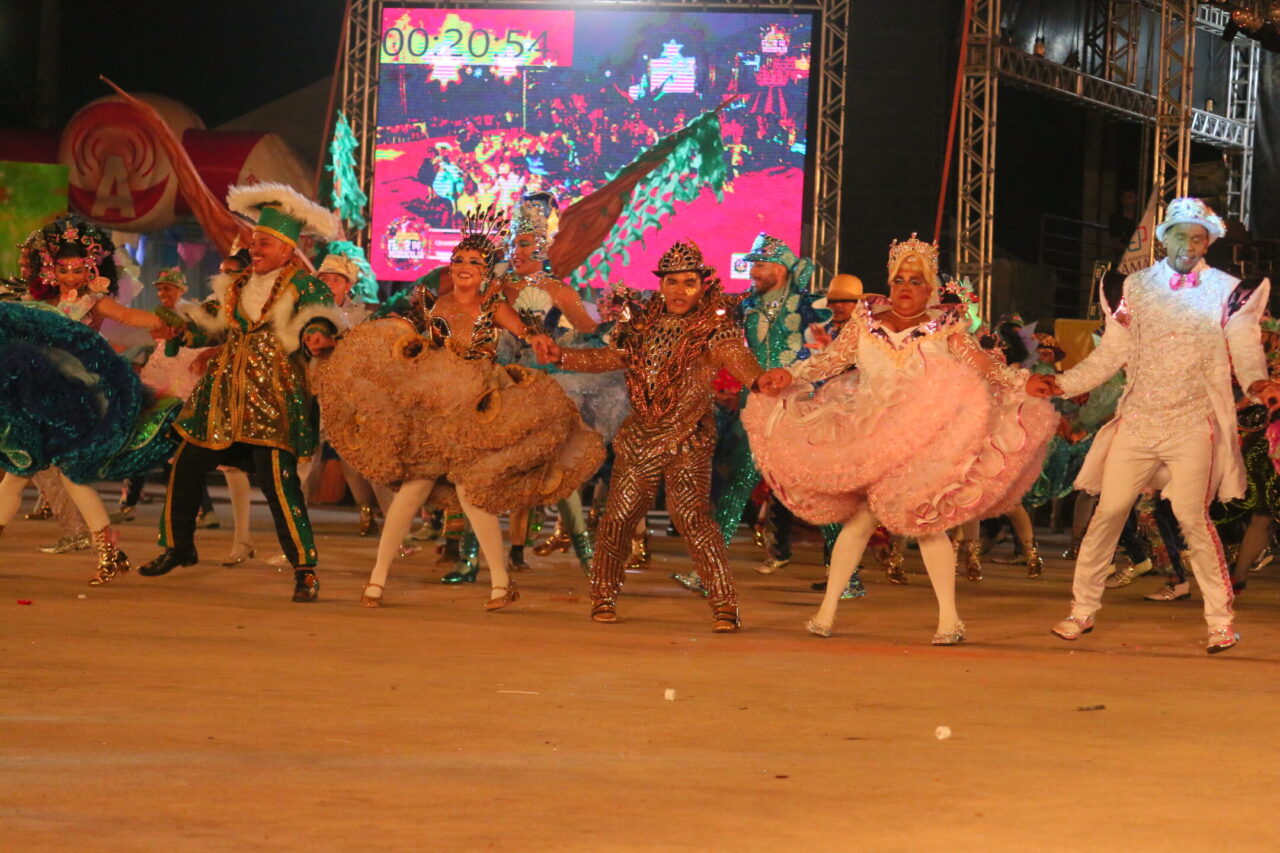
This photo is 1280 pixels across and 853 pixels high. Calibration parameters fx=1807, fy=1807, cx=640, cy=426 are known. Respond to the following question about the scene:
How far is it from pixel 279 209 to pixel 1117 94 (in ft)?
44.4

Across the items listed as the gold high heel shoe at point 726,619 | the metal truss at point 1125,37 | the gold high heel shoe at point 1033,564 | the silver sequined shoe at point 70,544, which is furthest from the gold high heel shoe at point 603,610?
the metal truss at point 1125,37

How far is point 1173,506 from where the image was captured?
24.3 ft

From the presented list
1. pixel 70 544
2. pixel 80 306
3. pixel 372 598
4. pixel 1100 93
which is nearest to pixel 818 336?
pixel 372 598

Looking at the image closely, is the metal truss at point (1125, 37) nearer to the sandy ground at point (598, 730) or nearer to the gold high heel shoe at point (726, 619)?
the sandy ground at point (598, 730)

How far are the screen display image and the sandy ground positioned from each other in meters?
9.99

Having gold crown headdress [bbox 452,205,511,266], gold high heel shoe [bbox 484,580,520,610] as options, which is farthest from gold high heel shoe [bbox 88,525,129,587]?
gold crown headdress [bbox 452,205,511,266]

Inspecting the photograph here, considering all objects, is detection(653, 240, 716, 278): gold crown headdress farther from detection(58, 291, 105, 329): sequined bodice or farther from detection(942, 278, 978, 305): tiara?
detection(58, 291, 105, 329): sequined bodice

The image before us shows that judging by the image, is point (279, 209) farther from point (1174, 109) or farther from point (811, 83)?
point (1174, 109)

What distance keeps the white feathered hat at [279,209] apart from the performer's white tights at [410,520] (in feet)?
4.32

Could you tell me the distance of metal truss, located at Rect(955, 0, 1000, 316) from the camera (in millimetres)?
17578

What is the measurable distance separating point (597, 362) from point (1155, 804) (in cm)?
420

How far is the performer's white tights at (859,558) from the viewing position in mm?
7363

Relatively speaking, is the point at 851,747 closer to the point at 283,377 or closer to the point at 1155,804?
the point at 1155,804

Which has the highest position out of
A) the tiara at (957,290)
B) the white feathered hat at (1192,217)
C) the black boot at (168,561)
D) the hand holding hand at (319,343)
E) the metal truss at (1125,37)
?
the metal truss at (1125,37)
